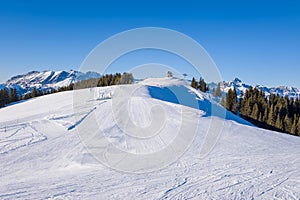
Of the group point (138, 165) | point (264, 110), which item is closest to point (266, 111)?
point (264, 110)

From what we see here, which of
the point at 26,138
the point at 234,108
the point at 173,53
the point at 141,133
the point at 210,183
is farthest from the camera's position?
the point at 234,108

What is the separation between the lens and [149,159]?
491 inches

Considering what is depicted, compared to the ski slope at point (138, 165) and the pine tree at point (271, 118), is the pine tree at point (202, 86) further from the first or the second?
the ski slope at point (138, 165)

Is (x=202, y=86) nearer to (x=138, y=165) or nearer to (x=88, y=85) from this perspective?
(x=88, y=85)

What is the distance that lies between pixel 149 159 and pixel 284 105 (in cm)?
5850

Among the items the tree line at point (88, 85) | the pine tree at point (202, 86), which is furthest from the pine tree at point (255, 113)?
the tree line at point (88, 85)

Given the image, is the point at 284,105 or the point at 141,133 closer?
the point at 141,133

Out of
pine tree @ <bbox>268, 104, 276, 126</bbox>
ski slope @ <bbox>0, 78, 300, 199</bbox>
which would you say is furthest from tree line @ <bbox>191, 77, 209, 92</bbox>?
ski slope @ <bbox>0, 78, 300, 199</bbox>

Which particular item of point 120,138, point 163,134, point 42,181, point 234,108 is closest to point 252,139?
point 163,134

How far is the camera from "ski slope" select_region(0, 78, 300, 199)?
8.55 m

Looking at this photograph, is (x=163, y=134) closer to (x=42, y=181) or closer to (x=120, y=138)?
(x=120, y=138)

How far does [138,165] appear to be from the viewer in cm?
1158

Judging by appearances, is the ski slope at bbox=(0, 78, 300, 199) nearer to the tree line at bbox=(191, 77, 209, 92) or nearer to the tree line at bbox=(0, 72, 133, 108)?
the tree line at bbox=(0, 72, 133, 108)

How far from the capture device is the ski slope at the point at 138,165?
28.0 ft
